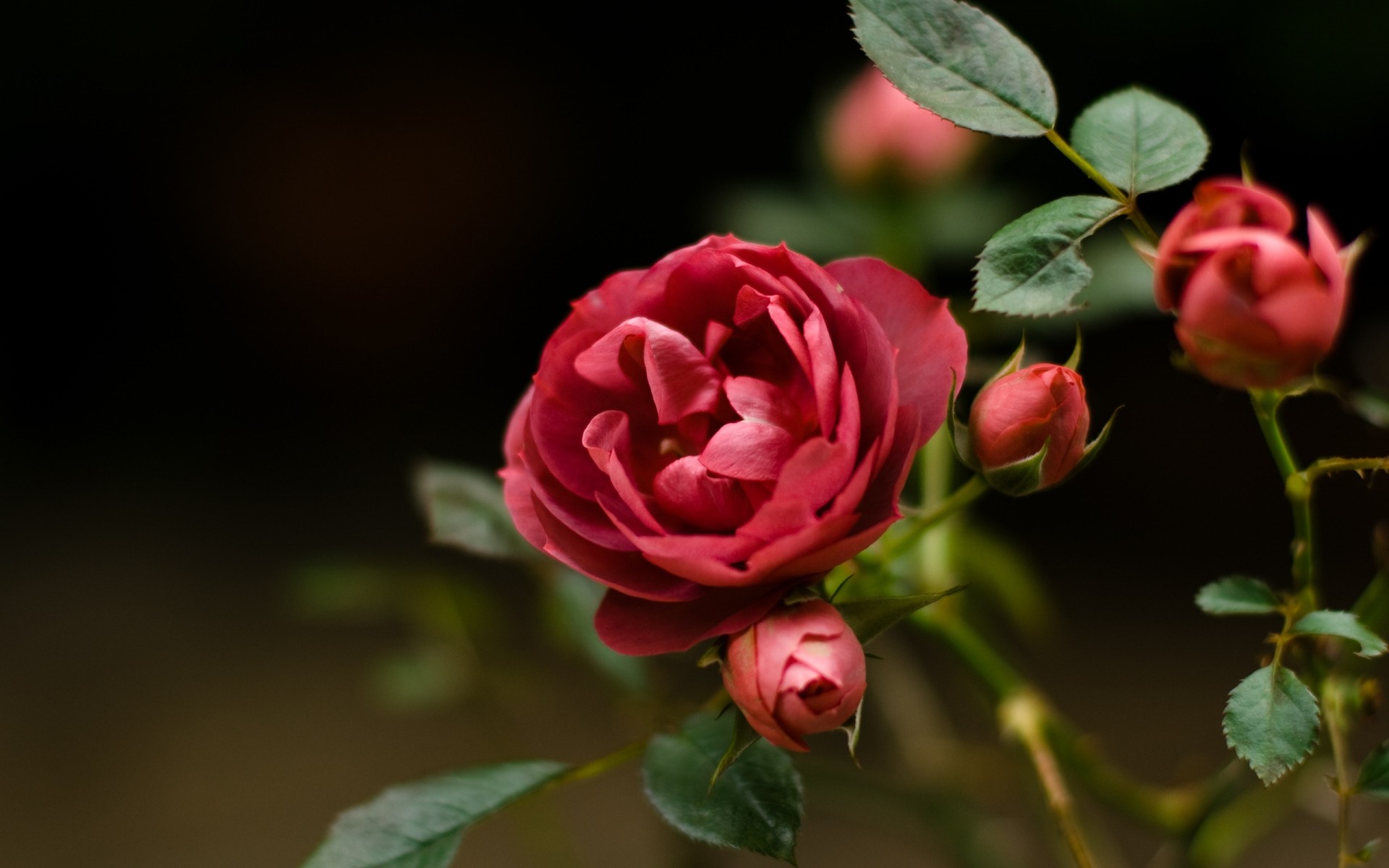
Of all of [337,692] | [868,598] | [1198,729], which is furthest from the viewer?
[337,692]

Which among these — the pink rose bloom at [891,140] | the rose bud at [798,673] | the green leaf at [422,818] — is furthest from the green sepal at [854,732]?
the pink rose bloom at [891,140]

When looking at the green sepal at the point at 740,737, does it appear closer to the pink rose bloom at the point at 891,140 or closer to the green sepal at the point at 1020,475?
the green sepal at the point at 1020,475

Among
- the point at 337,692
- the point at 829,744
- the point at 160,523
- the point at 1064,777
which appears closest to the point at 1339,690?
the point at 1064,777

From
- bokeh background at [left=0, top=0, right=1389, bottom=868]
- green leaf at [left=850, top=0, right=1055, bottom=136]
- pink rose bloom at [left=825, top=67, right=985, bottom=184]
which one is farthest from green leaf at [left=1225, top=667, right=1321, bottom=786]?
bokeh background at [left=0, top=0, right=1389, bottom=868]

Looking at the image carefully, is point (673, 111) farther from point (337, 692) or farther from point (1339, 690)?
point (1339, 690)

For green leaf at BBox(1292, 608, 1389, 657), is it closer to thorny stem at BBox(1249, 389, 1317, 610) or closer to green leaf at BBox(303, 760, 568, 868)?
thorny stem at BBox(1249, 389, 1317, 610)

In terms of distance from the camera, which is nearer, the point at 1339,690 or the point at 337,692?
the point at 1339,690
